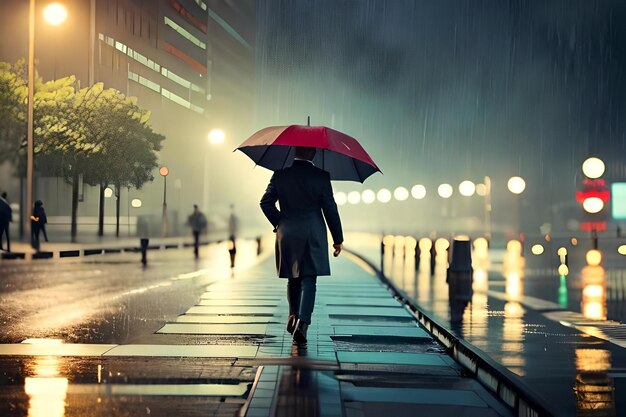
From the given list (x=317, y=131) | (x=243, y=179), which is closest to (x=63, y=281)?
(x=317, y=131)

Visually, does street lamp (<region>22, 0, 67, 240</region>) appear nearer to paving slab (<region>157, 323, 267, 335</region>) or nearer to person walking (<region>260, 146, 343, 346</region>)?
paving slab (<region>157, 323, 267, 335</region>)

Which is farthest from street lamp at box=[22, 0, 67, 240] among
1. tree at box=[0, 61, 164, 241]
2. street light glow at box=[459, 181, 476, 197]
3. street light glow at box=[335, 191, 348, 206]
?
street light glow at box=[335, 191, 348, 206]

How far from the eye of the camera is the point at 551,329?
10.1 meters

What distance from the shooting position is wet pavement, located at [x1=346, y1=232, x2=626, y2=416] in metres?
6.18

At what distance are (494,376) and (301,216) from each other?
262cm

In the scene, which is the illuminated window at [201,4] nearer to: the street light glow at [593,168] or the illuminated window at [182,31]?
the illuminated window at [182,31]

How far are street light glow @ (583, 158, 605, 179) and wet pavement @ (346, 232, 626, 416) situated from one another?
5.91 metres

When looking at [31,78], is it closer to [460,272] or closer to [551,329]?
[460,272]

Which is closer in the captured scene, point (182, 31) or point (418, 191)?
point (418, 191)

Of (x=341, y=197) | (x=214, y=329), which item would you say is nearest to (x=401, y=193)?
(x=341, y=197)

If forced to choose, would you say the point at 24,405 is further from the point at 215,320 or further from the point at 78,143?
the point at 78,143

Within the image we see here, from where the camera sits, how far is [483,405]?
5891mm

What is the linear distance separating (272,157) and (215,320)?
8.16 ft

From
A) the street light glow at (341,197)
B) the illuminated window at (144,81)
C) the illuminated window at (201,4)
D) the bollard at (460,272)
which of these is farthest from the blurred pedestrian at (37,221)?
the illuminated window at (201,4)
